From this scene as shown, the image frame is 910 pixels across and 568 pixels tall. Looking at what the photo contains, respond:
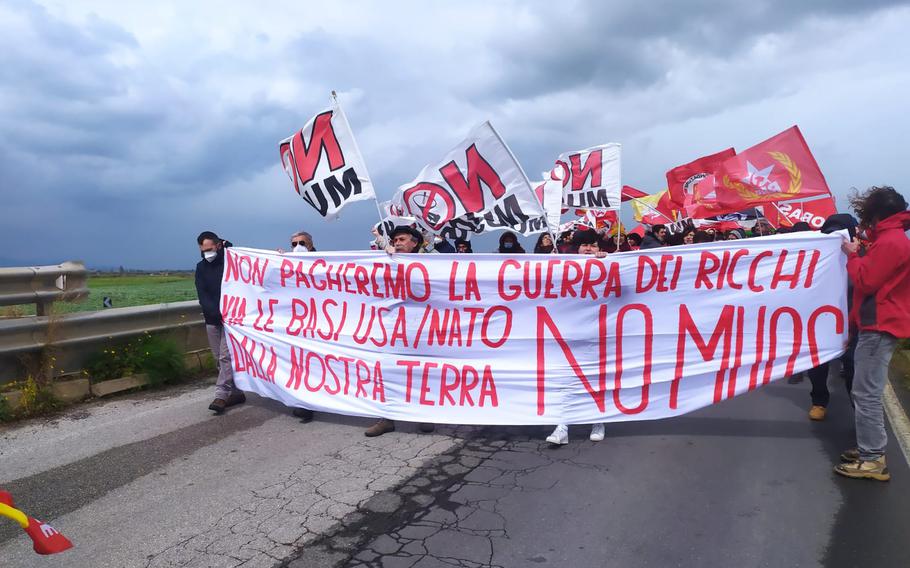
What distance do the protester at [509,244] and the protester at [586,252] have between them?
9.58 feet

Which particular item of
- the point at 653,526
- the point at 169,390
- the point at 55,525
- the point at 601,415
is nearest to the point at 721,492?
the point at 653,526

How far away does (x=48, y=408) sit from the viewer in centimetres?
630

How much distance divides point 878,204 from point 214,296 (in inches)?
232

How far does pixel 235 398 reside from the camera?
6.76 metres

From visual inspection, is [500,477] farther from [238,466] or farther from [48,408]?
[48,408]

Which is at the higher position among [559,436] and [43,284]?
[43,284]

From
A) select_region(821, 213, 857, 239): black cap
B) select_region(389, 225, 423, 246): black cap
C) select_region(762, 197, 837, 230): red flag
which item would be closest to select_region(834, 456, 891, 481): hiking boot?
select_region(821, 213, 857, 239): black cap

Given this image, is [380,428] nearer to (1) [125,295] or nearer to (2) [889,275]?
(2) [889,275]

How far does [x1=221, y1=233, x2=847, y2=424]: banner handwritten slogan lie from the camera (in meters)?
5.23

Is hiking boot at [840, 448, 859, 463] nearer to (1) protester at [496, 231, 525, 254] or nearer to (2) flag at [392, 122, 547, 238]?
(2) flag at [392, 122, 547, 238]

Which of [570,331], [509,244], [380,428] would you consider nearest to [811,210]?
[509,244]

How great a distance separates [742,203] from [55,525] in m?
8.62

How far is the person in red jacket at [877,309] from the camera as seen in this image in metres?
4.42

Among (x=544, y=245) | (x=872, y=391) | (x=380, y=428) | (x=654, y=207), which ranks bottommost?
(x=380, y=428)
